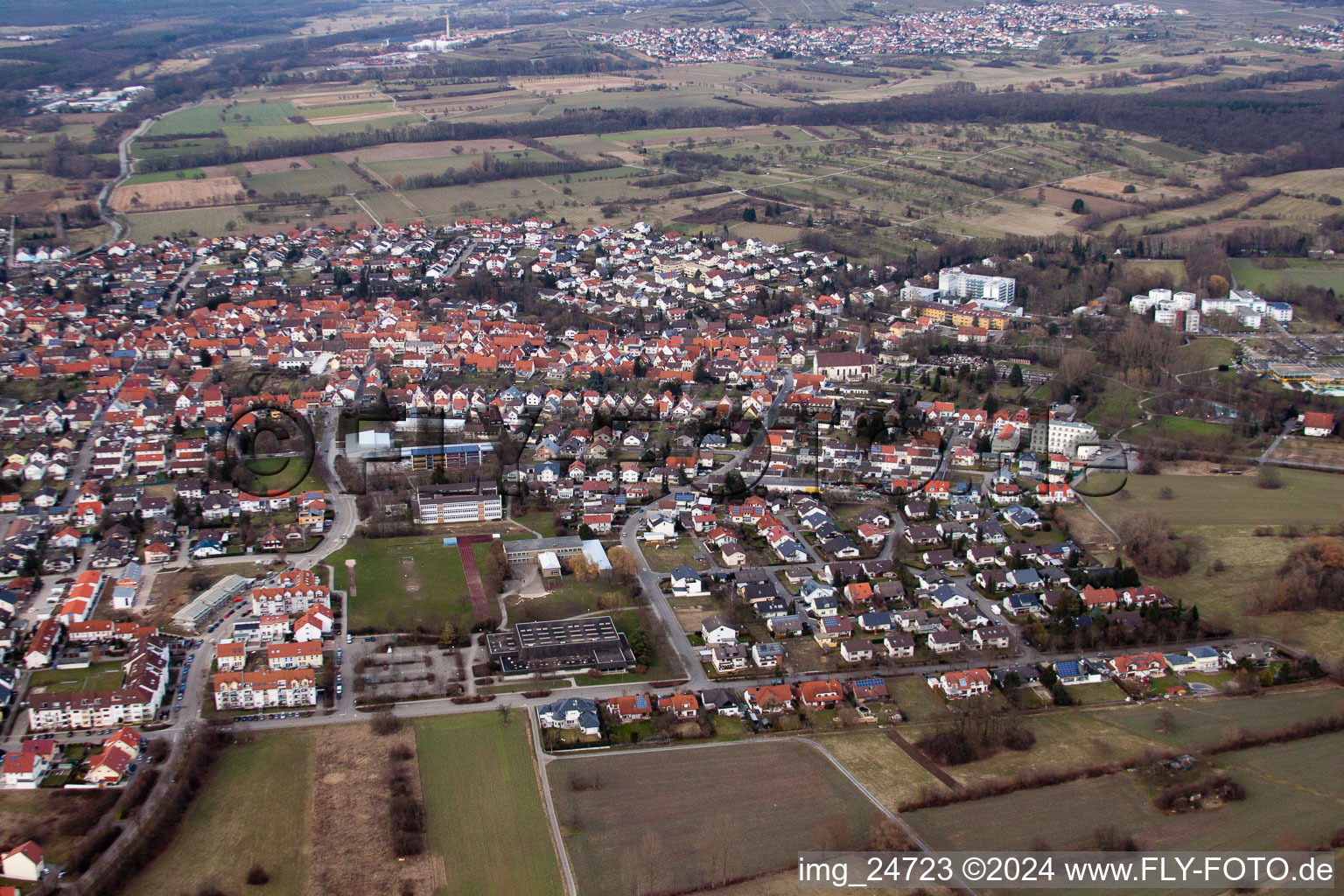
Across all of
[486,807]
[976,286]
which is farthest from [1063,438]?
[486,807]

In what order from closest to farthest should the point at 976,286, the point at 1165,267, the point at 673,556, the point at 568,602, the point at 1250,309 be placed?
the point at 568,602 → the point at 673,556 → the point at 1250,309 → the point at 976,286 → the point at 1165,267

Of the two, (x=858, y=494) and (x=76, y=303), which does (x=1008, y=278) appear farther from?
(x=76, y=303)

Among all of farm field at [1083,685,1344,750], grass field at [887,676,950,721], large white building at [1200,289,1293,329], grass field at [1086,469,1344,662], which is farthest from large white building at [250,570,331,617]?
large white building at [1200,289,1293,329]

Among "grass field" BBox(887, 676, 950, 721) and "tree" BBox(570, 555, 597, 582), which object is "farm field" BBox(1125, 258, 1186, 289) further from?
"tree" BBox(570, 555, 597, 582)

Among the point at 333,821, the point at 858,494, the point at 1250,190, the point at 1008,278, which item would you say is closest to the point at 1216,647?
the point at 858,494

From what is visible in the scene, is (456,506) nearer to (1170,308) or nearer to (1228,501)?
(1228,501)

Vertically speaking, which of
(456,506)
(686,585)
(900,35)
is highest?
(900,35)

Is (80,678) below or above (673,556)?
above
